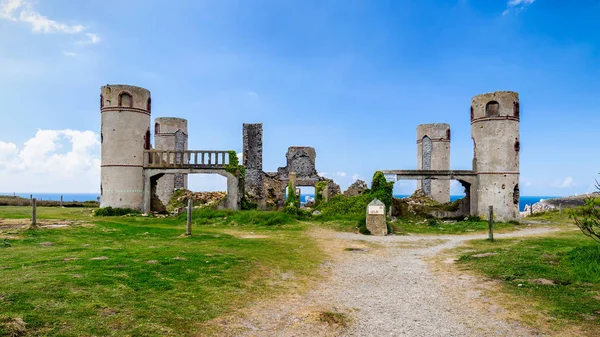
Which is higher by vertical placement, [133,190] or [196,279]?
[133,190]

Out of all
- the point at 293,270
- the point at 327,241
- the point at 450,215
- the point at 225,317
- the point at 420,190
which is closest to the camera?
the point at 225,317

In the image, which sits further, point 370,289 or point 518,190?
point 518,190

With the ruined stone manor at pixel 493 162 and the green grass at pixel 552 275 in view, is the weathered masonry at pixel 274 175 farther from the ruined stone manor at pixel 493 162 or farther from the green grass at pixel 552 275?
the green grass at pixel 552 275

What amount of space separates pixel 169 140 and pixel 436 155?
2453cm

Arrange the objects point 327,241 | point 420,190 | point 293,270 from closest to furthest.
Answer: point 293,270 → point 327,241 → point 420,190

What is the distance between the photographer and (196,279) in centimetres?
952

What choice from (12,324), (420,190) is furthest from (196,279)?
(420,190)

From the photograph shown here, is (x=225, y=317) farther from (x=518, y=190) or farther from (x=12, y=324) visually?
(x=518, y=190)

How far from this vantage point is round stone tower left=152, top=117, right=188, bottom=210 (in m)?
38.2

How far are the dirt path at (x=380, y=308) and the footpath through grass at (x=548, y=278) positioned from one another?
2.46 feet

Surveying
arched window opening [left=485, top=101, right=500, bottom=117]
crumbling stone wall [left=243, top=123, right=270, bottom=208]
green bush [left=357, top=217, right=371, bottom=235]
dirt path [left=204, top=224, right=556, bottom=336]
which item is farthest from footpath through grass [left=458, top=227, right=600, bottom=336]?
crumbling stone wall [left=243, top=123, right=270, bottom=208]

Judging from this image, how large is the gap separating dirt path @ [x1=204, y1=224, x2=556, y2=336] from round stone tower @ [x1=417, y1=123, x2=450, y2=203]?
88.9 ft

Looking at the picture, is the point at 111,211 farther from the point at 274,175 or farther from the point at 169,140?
the point at 169,140

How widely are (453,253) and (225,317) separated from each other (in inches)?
389
